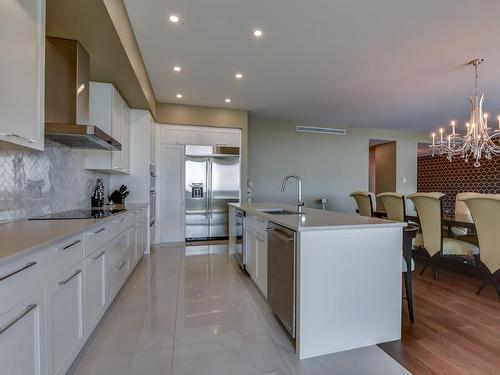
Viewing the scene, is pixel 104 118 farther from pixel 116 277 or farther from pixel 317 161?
pixel 317 161

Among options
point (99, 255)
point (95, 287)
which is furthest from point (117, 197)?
point (95, 287)

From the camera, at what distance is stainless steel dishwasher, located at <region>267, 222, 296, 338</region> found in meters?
1.68

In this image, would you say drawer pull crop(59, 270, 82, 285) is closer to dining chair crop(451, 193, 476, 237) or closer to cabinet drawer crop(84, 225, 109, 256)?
cabinet drawer crop(84, 225, 109, 256)

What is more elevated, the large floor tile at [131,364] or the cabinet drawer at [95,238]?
the cabinet drawer at [95,238]

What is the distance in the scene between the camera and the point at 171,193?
15.9 feet

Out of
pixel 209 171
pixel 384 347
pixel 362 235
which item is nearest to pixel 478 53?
pixel 362 235

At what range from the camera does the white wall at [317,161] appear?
20.3ft

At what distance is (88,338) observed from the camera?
69.1 inches

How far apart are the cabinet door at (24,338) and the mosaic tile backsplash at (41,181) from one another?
102 centimetres

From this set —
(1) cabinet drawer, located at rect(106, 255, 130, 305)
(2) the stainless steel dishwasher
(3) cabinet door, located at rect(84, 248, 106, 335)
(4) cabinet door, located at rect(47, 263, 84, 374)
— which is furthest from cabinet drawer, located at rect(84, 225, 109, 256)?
(2) the stainless steel dishwasher

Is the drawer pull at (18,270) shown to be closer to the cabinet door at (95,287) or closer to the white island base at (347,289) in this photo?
the cabinet door at (95,287)

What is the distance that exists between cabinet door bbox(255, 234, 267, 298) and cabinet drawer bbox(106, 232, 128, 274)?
1308mm

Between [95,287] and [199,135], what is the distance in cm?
366

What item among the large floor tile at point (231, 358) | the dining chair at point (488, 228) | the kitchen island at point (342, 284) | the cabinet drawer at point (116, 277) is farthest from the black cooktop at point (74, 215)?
the dining chair at point (488, 228)
